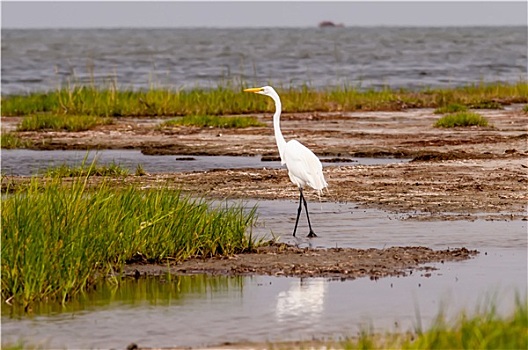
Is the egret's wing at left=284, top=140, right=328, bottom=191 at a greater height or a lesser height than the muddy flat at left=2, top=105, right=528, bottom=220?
greater

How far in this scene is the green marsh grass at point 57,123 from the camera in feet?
79.8

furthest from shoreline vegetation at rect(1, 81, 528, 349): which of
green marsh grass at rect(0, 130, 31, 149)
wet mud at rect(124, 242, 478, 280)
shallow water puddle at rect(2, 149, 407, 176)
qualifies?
green marsh grass at rect(0, 130, 31, 149)

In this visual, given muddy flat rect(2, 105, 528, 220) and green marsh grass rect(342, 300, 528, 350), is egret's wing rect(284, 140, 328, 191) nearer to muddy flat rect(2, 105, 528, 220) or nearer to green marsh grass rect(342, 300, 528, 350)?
muddy flat rect(2, 105, 528, 220)

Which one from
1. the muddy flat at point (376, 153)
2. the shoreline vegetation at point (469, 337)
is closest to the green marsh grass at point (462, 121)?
the muddy flat at point (376, 153)

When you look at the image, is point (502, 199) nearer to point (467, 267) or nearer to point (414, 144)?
point (467, 267)

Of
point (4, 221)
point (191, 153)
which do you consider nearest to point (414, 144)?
point (191, 153)

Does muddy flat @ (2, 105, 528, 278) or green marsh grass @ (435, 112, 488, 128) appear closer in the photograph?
muddy flat @ (2, 105, 528, 278)

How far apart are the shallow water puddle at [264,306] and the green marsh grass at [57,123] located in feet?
47.9

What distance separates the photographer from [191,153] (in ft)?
67.5

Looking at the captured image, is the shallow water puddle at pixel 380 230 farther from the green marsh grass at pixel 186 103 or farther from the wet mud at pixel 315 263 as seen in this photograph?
the green marsh grass at pixel 186 103

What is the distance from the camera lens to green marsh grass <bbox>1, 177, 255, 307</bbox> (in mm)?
8547

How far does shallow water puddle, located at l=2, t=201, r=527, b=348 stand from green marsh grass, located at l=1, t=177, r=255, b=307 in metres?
0.19

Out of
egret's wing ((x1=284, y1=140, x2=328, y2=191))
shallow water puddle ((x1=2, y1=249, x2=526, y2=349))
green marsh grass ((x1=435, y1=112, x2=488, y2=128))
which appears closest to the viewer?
shallow water puddle ((x1=2, y1=249, x2=526, y2=349))

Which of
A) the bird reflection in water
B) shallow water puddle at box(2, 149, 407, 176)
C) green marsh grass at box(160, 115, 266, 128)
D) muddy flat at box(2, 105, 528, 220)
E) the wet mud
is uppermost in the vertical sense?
green marsh grass at box(160, 115, 266, 128)
